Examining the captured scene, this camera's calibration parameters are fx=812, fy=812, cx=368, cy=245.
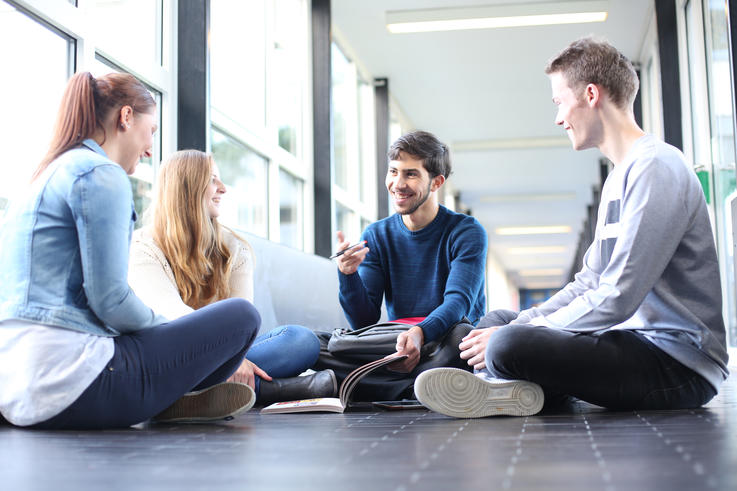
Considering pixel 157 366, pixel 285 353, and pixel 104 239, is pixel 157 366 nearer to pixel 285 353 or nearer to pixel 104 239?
pixel 104 239

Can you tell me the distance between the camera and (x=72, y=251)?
6.35 ft

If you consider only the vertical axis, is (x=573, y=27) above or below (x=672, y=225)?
above

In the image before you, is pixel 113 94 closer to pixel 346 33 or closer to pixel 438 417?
pixel 438 417

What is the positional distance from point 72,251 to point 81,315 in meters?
0.15

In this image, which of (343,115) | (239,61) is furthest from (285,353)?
(343,115)

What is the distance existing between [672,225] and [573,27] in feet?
19.8

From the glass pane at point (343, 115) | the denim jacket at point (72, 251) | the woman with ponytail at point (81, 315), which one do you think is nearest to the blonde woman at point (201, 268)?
the woman with ponytail at point (81, 315)

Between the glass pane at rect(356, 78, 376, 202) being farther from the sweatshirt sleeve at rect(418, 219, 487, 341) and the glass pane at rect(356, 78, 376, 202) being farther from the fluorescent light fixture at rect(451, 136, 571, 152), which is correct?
the sweatshirt sleeve at rect(418, 219, 487, 341)

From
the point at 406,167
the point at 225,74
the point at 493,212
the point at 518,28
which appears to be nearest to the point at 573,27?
the point at 518,28

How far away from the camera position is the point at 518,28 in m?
7.57

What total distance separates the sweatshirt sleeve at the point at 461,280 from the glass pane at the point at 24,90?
1511mm

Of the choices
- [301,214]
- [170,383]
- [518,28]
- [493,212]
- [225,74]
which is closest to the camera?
[170,383]

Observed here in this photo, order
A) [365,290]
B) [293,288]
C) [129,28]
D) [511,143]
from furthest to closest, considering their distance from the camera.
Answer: [511,143], [293,288], [129,28], [365,290]

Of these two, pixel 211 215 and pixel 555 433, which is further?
pixel 211 215
